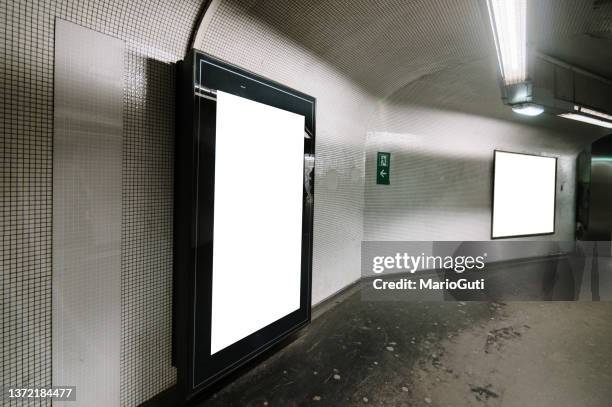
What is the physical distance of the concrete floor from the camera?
2301mm

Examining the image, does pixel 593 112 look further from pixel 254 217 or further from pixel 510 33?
pixel 254 217

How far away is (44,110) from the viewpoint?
4.98 ft

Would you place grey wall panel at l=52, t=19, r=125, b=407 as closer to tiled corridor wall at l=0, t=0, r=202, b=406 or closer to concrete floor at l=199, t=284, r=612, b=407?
tiled corridor wall at l=0, t=0, r=202, b=406

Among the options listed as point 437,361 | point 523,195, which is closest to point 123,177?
point 437,361

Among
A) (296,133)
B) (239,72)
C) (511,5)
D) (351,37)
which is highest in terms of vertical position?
(351,37)

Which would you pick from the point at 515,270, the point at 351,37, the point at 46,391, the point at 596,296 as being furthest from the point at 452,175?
the point at 46,391

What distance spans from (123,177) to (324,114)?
235cm

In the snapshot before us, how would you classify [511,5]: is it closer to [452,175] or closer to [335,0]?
[335,0]

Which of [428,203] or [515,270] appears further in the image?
[515,270]

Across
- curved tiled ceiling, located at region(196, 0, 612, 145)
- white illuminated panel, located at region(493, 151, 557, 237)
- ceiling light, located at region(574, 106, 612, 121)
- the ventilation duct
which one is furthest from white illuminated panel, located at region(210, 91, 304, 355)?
white illuminated panel, located at region(493, 151, 557, 237)

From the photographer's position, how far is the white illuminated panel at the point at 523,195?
6.23 metres

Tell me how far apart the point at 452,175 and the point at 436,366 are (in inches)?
148

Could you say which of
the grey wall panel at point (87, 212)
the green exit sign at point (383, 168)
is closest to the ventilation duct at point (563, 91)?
the green exit sign at point (383, 168)

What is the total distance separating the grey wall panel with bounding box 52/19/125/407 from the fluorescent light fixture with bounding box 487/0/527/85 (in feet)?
8.25
